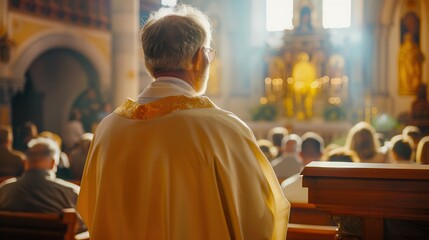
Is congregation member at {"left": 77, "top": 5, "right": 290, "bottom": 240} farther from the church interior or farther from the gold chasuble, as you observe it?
the church interior

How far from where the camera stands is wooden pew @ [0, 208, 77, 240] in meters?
3.78

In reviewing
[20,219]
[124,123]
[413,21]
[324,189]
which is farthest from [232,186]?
[413,21]

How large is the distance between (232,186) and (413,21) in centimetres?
1429

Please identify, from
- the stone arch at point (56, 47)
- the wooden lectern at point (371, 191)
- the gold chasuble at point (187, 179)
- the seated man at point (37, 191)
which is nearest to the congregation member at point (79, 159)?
the seated man at point (37, 191)

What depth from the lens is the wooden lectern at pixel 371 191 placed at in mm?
2143

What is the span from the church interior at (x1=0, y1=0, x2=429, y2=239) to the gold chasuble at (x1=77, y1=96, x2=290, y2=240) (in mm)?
11283

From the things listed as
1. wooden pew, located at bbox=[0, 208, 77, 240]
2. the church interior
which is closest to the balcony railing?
the church interior

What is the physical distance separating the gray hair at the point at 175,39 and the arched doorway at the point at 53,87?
14.3 metres

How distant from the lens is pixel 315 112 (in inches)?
645

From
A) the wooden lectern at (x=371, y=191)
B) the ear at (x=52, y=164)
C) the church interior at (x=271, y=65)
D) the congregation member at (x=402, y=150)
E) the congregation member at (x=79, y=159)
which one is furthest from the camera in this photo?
the church interior at (x=271, y=65)

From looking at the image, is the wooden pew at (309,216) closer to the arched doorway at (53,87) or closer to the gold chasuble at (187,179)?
the gold chasuble at (187,179)

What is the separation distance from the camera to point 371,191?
7.20 ft

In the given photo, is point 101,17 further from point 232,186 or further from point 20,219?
point 232,186

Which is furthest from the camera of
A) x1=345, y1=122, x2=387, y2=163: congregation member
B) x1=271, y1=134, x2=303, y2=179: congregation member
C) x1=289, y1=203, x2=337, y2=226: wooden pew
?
x1=271, y1=134, x2=303, y2=179: congregation member
